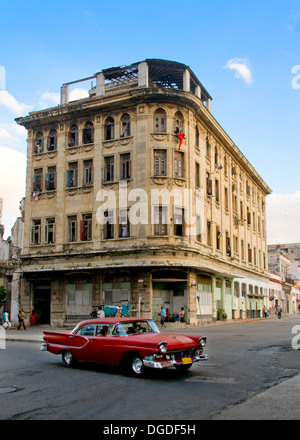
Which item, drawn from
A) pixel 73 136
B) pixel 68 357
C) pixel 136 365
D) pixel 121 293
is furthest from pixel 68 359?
pixel 73 136

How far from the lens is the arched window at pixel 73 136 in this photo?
120 feet

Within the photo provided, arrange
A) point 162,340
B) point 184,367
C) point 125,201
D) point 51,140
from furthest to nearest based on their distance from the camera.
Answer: point 51,140 → point 125,201 → point 184,367 → point 162,340

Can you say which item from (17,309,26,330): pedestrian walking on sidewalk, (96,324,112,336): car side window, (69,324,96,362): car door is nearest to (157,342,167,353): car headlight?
(96,324,112,336): car side window

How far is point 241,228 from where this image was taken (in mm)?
49094

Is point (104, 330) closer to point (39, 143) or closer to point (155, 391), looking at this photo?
point (155, 391)

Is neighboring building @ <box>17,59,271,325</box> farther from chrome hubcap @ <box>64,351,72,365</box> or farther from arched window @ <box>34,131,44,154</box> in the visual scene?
chrome hubcap @ <box>64,351,72,365</box>

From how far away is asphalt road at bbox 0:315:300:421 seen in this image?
7172 millimetres

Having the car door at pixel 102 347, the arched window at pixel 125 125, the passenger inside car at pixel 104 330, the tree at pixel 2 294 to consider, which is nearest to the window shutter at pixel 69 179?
the arched window at pixel 125 125

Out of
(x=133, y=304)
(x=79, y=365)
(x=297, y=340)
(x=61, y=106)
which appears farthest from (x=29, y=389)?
(x=61, y=106)

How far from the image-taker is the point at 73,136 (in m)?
36.8

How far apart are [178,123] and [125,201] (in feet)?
23.1

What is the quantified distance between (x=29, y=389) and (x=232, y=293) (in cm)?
3618

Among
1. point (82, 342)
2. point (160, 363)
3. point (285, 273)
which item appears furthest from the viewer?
point (285, 273)
